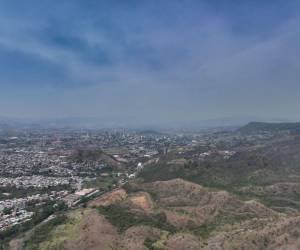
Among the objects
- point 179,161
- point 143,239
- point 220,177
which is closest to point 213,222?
point 143,239

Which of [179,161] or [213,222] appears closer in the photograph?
[213,222]

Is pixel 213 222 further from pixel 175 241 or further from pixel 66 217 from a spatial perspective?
pixel 66 217

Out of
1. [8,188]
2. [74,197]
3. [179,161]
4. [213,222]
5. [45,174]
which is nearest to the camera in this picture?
[213,222]

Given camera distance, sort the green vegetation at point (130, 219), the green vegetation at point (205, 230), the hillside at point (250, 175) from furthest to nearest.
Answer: the hillside at point (250, 175)
the green vegetation at point (130, 219)
the green vegetation at point (205, 230)

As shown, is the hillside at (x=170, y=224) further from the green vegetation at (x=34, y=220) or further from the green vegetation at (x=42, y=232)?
the green vegetation at (x=34, y=220)

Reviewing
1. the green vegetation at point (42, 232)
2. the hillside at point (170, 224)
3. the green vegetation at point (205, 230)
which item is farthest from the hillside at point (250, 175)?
the green vegetation at point (42, 232)

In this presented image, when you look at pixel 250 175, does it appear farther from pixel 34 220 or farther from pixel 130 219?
pixel 34 220

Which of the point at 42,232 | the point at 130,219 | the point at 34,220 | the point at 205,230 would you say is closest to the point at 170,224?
the point at 205,230

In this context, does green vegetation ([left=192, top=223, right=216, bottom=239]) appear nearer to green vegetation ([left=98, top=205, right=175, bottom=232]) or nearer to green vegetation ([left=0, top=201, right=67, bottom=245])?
green vegetation ([left=98, top=205, right=175, bottom=232])
